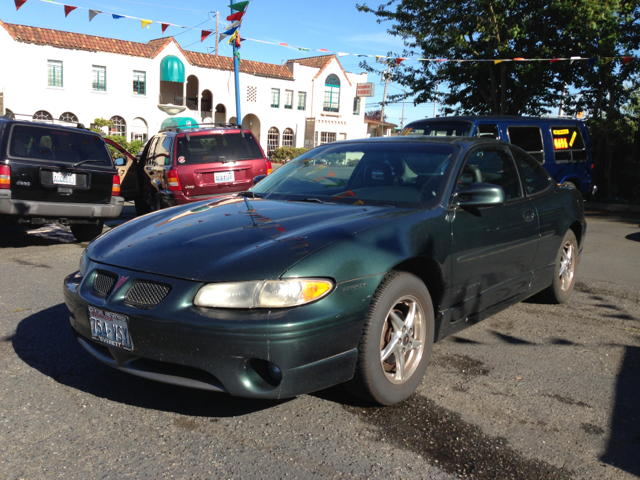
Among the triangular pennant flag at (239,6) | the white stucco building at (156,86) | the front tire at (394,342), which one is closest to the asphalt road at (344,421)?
the front tire at (394,342)

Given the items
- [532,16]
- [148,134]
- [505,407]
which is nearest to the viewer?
[505,407]

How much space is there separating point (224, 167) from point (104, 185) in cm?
198

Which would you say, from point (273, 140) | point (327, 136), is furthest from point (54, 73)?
point (327, 136)

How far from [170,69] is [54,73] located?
729 cm

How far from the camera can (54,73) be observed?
34.7 meters

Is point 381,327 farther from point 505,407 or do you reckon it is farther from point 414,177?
point 414,177

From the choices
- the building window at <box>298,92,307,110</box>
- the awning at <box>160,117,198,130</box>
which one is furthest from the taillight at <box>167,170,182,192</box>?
the building window at <box>298,92,307,110</box>

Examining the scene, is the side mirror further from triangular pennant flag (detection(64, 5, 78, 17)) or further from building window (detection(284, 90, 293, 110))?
building window (detection(284, 90, 293, 110))

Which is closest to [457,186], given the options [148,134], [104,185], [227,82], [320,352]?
[320,352]

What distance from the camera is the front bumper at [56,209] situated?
24.2 ft

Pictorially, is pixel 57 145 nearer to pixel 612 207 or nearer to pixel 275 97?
pixel 612 207

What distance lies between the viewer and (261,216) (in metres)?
3.51

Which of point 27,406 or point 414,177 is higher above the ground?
point 414,177

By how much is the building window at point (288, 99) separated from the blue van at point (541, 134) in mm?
37921
